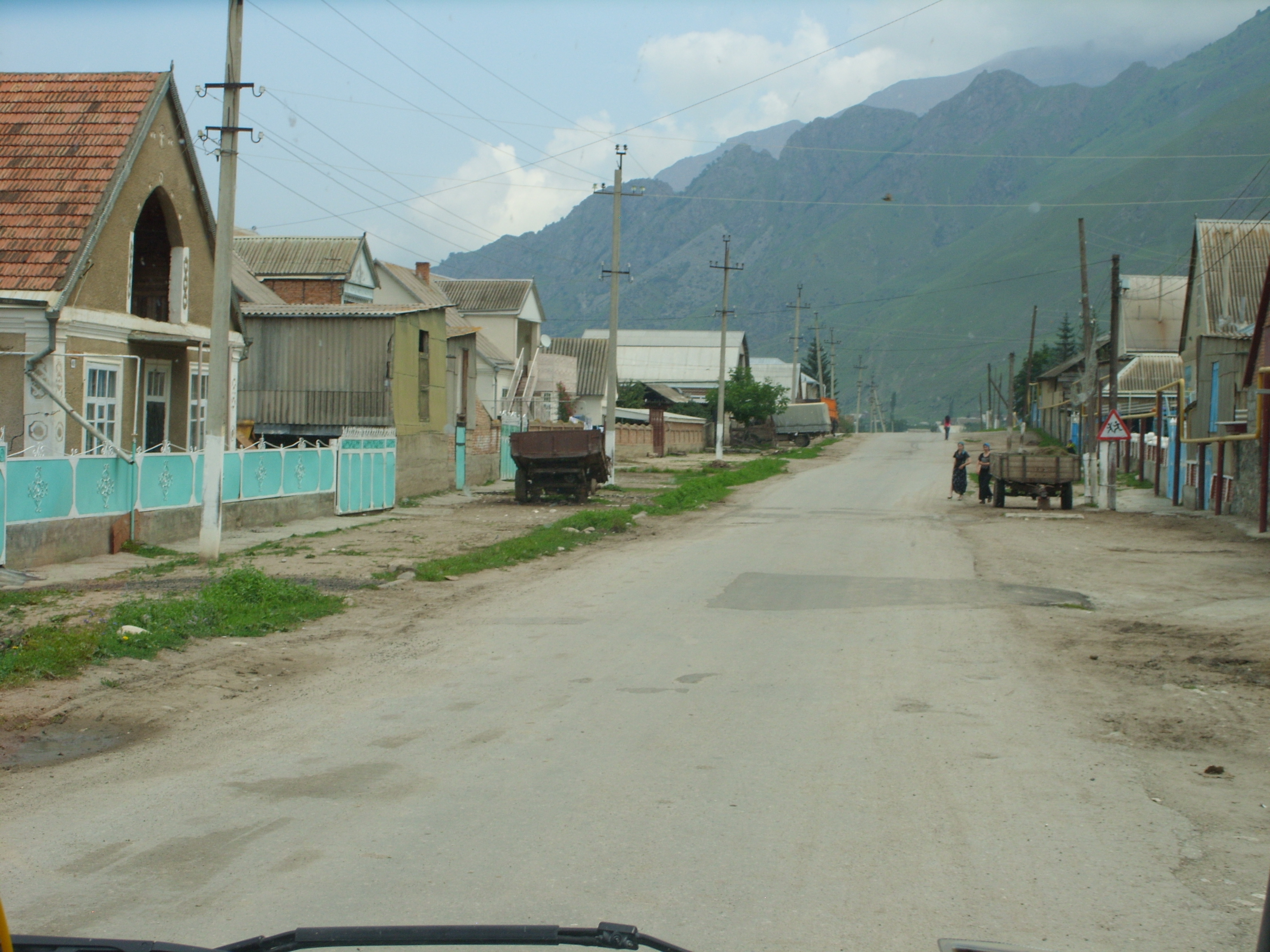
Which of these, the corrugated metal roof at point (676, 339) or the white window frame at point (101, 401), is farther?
the corrugated metal roof at point (676, 339)

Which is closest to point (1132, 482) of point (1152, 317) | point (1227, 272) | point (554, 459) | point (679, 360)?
point (1227, 272)

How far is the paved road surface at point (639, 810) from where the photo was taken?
436 centimetres

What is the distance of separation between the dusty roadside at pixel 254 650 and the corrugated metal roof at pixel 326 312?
7.55m

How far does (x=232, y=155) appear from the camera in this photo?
52.3 feet

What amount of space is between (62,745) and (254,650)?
2.91 m

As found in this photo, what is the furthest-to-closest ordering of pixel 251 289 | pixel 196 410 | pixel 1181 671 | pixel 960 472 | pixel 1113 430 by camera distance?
pixel 960 472 → pixel 251 289 → pixel 1113 430 → pixel 196 410 → pixel 1181 671

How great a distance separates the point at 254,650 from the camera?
9914 millimetres

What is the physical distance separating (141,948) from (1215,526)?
26746 mm

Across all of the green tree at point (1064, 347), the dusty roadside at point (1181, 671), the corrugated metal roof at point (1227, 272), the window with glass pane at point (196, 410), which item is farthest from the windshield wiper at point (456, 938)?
the green tree at point (1064, 347)

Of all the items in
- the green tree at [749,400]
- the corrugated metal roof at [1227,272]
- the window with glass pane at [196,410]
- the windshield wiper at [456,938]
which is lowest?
the windshield wiper at [456,938]

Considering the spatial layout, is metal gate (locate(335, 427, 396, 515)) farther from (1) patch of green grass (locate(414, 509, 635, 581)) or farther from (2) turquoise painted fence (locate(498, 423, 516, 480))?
(2) turquoise painted fence (locate(498, 423, 516, 480))

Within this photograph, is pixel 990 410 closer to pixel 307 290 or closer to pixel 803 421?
pixel 803 421

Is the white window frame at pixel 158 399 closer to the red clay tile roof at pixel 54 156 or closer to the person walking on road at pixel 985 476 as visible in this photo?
the red clay tile roof at pixel 54 156

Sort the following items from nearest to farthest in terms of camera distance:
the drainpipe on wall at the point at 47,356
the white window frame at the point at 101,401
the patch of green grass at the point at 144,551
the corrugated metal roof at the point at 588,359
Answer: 1. the patch of green grass at the point at 144,551
2. the drainpipe on wall at the point at 47,356
3. the white window frame at the point at 101,401
4. the corrugated metal roof at the point at 588,359
